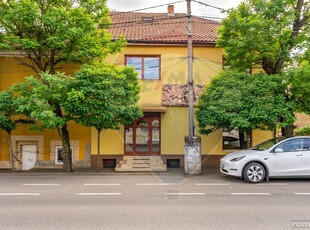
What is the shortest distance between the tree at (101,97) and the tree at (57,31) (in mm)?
1062

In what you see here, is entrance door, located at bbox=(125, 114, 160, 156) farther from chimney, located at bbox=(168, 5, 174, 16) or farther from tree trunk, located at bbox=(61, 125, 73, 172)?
chimney, located at bbox=(168, 5, 174, 16)

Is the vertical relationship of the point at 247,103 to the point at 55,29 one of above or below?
below

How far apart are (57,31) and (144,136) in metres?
7.08

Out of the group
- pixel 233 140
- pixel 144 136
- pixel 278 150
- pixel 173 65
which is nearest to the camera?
pixel 278 150

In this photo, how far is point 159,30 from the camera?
16484 mm

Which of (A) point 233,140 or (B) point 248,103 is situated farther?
(A) point 233,140

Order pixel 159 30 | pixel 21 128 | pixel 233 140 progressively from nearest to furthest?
pixel 21 128 < pixel 233 140 < pixel 159 30

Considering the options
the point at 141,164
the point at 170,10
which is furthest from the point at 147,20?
the point at 141,164

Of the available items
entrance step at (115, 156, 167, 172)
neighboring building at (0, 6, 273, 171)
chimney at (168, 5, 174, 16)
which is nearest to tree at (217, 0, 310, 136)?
neighboring building at (0, 6, 273, 171)

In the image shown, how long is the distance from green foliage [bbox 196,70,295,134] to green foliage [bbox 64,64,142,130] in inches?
135

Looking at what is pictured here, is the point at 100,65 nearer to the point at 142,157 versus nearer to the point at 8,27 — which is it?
the point at 8,27

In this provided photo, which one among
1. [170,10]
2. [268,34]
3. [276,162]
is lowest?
[276,162]

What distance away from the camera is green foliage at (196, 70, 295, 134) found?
10641 millimetres

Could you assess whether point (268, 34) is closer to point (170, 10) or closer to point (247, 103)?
point (247, 103)
